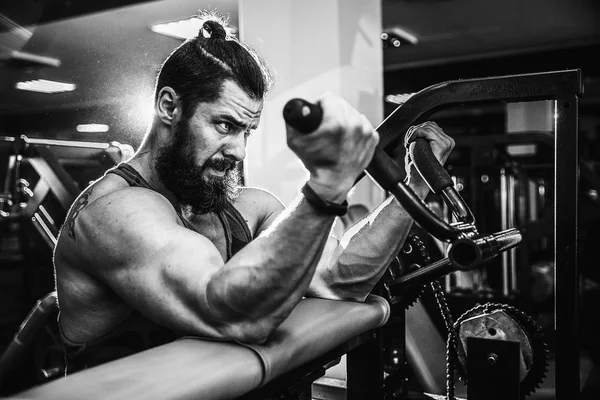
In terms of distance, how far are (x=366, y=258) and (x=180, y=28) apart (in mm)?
1325

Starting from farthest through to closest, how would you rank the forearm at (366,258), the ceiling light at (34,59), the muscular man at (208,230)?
the ceiling light at (34,59) → the forearm at (366,258) → the muscular man at (208,230)

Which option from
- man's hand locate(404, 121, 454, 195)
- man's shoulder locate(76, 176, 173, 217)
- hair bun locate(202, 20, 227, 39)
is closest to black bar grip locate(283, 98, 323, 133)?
man's shoulder locate(76, 176, 173, 217)

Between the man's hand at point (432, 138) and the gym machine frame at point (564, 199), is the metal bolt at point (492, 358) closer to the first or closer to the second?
the gym machine frame at point (564, 199)

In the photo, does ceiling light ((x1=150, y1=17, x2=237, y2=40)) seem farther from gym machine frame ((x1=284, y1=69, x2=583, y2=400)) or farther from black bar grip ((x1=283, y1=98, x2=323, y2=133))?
black bar grip ((x1=283, y1=98, x2=323, y2=133))

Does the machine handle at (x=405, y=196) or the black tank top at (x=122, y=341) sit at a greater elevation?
the machine handle at (x=405, y=196)

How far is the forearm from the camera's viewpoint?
54.7 inches

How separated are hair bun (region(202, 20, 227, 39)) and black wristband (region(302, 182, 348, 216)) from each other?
2.69 ft

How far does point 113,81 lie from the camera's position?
1872mm

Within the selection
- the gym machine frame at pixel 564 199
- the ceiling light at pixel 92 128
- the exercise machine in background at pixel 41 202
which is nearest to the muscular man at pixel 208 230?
the gym machine frame at pixel 564 199

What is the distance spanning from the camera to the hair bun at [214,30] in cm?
157

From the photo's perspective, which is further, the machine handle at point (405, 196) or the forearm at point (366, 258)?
the forearm at point (366, 258)

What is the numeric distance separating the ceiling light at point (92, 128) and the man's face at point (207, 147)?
0.48 m

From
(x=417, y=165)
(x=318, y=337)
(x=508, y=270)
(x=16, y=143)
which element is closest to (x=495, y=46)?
(x=508, y=270)

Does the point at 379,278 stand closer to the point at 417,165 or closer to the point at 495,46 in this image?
the point at 417,165
